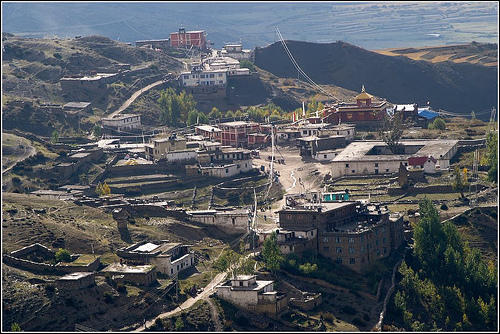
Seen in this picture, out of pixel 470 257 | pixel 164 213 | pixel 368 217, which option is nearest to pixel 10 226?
pixel 164 213

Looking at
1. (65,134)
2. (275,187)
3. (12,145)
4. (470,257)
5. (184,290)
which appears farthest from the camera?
(65,134)

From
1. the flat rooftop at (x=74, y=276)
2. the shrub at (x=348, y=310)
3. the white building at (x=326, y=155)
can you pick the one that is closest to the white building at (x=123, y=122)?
the white building at (x=326, y=155)

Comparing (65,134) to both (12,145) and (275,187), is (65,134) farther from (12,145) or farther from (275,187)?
(275,187)

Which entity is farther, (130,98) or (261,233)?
(130,98)

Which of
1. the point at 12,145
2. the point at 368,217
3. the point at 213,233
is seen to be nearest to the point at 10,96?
the point at 12,145

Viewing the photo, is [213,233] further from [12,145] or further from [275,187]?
[12,145]

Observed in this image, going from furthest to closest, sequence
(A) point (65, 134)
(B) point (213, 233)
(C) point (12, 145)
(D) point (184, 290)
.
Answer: (A) point (65, 134) → (C) point (12, 145) → (B) point (213, 233) → (D) point (184, 290)

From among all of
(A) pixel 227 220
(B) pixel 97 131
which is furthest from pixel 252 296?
(B) pixel 97 131

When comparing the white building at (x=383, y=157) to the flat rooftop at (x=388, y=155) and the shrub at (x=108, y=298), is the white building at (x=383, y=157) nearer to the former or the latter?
the flat rooftop at (x=388, y=155)
